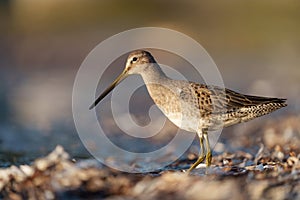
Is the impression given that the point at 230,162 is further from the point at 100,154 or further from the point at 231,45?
the point at 231,45

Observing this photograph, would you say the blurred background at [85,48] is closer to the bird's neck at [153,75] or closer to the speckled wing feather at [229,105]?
the bird's neck at [153,75]

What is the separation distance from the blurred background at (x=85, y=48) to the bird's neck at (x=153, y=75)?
2.12m

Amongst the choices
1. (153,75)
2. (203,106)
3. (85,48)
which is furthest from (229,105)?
(85,48)

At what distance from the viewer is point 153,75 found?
9719 millimetres

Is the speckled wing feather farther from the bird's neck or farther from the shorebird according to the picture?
the bird's neck

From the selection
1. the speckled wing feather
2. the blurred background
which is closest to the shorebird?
the speckled wing feather

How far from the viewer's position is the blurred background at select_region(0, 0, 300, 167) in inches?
572

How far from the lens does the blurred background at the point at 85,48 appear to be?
14.5 m

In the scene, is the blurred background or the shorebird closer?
the shorebird

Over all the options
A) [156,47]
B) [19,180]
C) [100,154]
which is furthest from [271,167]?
[156,47]

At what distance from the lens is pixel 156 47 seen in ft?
77.9

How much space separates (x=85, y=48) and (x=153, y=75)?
646 inches

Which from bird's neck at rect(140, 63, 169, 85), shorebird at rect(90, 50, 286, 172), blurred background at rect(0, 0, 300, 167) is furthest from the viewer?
blurred background at rect(0, 0, 300, 167)

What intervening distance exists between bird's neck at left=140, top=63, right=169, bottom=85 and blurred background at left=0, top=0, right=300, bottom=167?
212cm
